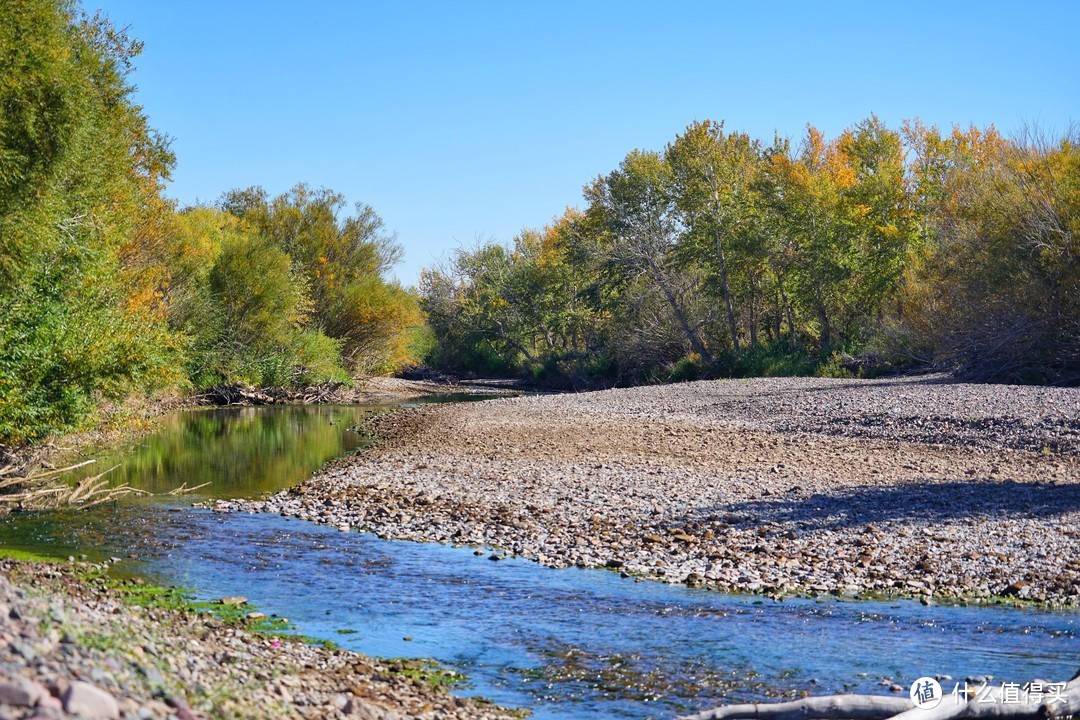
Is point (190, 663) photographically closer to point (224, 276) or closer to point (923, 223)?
point (224, 276)

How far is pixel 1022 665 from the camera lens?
27.6 feet

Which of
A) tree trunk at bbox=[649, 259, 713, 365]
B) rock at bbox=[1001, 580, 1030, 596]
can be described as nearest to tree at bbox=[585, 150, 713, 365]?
tree trunk at bbox=[649, 259, 713, 365]

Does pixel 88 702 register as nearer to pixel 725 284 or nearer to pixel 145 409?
pixel 145 409

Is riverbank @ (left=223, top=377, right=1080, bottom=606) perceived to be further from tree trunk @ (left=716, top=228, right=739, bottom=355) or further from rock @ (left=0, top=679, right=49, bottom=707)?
tree trunk @ (left=716, top=228, right=739, bottom=355)

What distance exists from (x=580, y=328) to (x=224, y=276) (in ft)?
85.6

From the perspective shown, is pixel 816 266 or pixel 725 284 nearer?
pixel 816 266

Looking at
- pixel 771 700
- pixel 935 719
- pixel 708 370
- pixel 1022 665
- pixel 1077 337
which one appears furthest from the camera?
pixel 708 370

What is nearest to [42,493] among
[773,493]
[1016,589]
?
[773,493]

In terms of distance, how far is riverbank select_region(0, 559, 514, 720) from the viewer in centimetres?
486

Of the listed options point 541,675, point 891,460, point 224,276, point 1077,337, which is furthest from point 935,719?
point 224,276

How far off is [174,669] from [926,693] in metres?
5.33

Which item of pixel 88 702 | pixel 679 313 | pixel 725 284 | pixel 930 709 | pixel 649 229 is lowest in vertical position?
pixel 930 709

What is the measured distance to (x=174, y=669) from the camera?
6.18 meters

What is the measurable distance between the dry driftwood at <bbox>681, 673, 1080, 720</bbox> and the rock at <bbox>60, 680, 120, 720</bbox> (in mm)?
3370
